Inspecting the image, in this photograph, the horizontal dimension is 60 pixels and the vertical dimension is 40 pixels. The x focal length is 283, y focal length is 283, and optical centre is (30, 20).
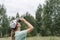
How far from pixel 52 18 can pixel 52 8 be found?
2.50 meters

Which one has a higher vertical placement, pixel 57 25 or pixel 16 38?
pixel 16 38

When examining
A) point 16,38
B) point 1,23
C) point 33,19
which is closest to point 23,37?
point 16,38

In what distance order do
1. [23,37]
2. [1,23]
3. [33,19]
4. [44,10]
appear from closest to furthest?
[23,37] → [44,10] → [1,23] → [33,19]

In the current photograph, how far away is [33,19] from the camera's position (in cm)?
7981

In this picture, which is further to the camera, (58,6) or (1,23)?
(1,23)

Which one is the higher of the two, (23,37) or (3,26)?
(23,37)

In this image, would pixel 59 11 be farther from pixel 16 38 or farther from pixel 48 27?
pixel 16 38

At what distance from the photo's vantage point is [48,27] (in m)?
62.6

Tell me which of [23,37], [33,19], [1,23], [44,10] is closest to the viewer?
[23,37]

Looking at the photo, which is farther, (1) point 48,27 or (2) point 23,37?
(1) point 48,27

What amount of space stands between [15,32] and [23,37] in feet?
0.53

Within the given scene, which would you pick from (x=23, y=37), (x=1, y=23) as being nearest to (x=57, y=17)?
(x=1, y=23)

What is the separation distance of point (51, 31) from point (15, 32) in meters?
59.5

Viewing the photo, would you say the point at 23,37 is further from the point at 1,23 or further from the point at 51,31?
the point at 1,23
